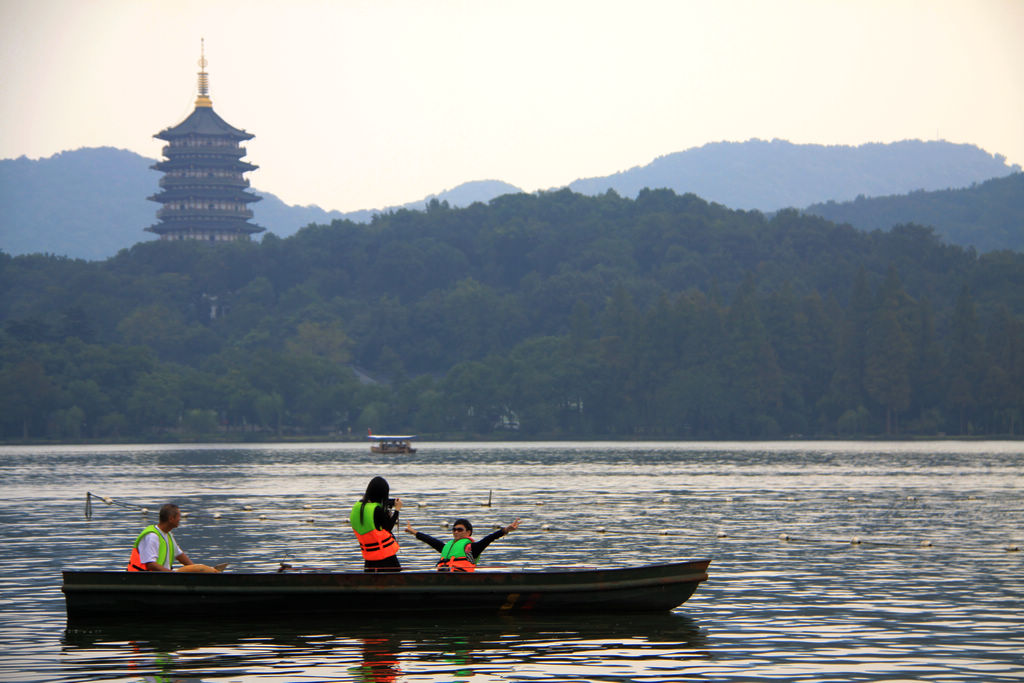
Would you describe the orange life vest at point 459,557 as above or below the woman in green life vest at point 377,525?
below

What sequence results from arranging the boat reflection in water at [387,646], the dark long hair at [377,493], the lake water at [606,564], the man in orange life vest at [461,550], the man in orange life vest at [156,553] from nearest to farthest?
1. the boat reflection in water at [387,646]
2. the lake water at [606,564]
3. the dark long hair at [377,493]
4. the man in orange life vest at [156,553]
5. the man in orange life vest at [461,550]

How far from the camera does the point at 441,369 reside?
654ft

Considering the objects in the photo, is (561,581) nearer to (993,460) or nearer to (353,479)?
(353,479)

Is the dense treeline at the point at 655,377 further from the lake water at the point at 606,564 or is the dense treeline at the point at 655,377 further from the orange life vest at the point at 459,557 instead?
the orange life vest at the point at 459,557

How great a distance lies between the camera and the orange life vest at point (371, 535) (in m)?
23.3

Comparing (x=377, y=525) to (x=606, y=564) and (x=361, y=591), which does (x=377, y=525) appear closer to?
(x=361, y=591)

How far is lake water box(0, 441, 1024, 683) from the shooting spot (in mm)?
20172

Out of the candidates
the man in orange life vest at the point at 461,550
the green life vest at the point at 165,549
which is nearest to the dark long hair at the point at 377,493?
the man in orange life vest at the point at 461,550

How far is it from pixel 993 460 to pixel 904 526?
183 ft

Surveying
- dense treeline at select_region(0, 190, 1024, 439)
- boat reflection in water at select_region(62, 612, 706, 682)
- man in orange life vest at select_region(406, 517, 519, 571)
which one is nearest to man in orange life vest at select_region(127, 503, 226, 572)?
boat reflection in water at select_region(62, 612, 706, 682)

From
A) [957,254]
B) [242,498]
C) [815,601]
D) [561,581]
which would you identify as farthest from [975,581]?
[957,254]

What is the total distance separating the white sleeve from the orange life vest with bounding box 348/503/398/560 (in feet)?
10.7

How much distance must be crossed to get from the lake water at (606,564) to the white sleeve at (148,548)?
1081mm

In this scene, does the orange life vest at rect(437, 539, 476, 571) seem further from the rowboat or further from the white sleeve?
the white sleeve
